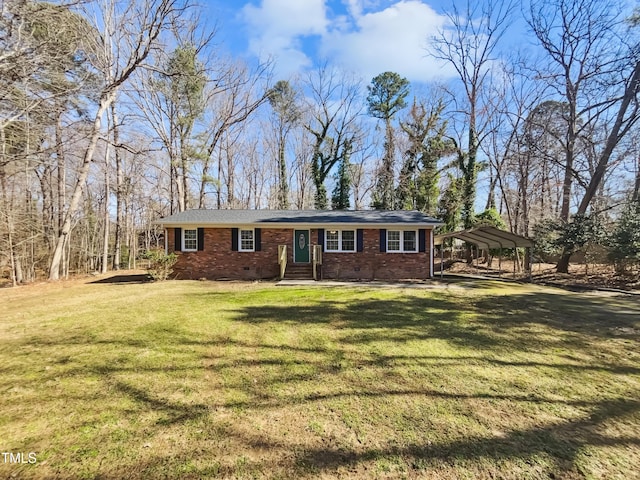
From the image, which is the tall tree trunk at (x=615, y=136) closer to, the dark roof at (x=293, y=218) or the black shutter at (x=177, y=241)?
the dark roof at (x=293, y=218)

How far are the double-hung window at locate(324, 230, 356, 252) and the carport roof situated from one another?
422 centimetres

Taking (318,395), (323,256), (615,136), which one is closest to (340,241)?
(323,256)

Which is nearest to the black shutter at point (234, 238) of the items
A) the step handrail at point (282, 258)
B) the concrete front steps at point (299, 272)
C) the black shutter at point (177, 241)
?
the step handrail at point (282, 258)

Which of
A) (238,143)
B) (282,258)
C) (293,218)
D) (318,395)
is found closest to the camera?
(318,395)

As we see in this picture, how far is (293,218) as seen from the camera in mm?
13906

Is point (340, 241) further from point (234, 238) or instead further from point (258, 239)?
point (234, 238)

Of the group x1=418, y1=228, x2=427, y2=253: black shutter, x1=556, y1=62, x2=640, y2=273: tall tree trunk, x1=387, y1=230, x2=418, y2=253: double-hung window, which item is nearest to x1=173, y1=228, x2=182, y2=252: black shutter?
x1=387, y1=230, x2=418, y2=253: double-hung window

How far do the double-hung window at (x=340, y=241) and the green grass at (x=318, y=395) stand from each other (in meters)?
6.83

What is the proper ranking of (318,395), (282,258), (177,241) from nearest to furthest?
(318,395) → (282,258) → (177,241)

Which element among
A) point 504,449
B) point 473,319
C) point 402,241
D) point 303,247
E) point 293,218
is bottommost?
point 504,449

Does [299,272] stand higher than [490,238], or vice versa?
[490,238]

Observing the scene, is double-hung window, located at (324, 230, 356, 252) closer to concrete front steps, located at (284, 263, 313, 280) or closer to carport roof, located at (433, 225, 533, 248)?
concrete front steps, located at (284, 263, 313, 280)

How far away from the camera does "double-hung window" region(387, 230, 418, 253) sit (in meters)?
13.4

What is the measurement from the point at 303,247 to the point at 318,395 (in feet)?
33.4
